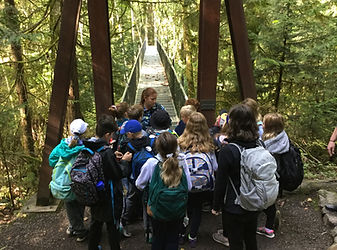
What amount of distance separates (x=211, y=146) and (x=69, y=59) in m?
2.32

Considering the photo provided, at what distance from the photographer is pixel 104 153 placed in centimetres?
233

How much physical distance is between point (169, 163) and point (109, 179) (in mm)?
650

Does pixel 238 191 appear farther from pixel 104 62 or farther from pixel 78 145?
pixel 104 62

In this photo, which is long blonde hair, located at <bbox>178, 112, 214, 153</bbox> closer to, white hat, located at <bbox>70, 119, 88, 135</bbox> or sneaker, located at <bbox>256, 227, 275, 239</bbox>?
white hat, located at <bbox>70, 119, 88, 135</bbox>

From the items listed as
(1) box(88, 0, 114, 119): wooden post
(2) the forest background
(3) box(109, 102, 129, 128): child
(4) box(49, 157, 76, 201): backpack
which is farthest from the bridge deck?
(4) box(49, 157, 76, 201): backpack

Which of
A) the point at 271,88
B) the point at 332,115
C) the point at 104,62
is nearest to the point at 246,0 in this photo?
the point at 271,88

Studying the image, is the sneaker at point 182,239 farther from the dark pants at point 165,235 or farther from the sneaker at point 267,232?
the sneaker at point 267,232

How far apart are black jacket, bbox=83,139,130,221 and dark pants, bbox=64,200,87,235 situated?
60 centimetres

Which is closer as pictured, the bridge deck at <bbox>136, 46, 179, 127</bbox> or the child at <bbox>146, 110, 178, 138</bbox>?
the child at <bbox>146, 110, 178, 138</bbox>

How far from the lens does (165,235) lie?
2.33 m

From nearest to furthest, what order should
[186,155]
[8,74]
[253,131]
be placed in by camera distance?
[253,131] → [186,155] → [8,74]

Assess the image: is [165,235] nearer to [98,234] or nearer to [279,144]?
[98,234]

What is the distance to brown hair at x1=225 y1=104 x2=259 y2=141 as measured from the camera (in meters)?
2.04

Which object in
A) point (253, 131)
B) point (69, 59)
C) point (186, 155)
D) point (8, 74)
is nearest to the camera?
point (253, 131)
